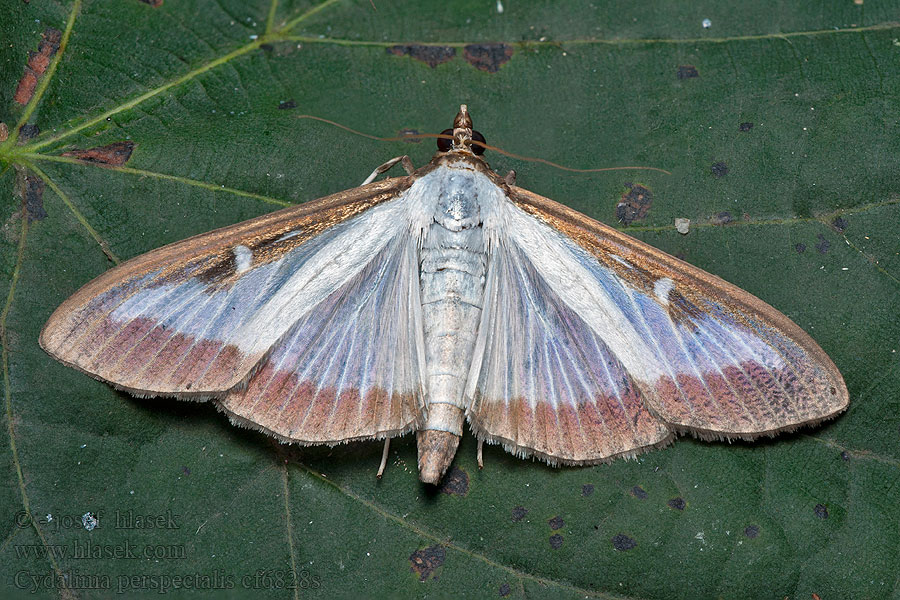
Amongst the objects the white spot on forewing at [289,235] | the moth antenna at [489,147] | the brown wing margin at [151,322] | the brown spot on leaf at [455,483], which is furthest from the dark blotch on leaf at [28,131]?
the brown spot on leaf at [455,483]

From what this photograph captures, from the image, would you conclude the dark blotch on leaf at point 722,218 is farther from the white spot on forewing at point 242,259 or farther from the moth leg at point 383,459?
the white spot on forewing at point 242,259

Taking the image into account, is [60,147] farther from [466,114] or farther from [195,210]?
[466,114]

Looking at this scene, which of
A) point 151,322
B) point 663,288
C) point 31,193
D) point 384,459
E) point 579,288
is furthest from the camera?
point 31,193

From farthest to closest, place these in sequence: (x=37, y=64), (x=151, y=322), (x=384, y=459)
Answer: (x=37, y=64)
(x=384, y=459)
(x=151, y=322)

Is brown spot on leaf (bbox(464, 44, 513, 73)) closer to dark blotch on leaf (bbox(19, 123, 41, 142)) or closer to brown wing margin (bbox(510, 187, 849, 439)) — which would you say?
brown wing margin (bbox(510, 187, 849, 439))

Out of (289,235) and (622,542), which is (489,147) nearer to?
(289,235)

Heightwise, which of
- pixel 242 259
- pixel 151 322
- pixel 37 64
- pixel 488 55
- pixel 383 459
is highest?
pixel 488 55

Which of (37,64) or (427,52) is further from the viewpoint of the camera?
(427,52)

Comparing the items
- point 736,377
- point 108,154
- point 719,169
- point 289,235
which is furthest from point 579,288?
point 108,154
